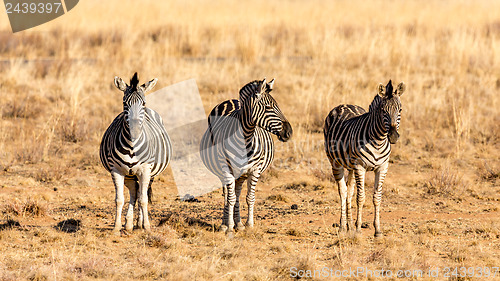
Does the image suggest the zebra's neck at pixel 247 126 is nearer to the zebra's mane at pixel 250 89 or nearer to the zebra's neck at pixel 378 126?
the zebra's mane at pixel 250 89

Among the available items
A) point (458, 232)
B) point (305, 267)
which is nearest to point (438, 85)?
point (458, 232)

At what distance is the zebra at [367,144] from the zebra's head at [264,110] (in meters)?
1.27

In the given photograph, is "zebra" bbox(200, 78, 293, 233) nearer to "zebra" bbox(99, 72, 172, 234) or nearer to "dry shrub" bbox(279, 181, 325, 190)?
"zebra" bbox(99, 72, 172, 234)

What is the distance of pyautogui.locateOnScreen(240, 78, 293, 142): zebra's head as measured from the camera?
761cm

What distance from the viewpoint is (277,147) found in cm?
1417

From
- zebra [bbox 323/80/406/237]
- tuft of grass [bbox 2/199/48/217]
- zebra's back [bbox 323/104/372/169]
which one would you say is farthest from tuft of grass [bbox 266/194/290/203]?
tuft of grass [bbox 2/199/48/217]

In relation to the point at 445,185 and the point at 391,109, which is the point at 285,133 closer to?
the point at 391,109

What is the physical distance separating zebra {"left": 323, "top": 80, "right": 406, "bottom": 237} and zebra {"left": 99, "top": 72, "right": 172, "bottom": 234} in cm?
262

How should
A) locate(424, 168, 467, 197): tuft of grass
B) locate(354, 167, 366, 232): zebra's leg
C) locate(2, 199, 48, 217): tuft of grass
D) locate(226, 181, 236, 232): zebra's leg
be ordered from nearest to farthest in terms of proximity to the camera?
1. locate(354, 167, 366, 232): zebra's leg
2. locate(226, 181, 236, 232): zebra's leg
3. locate(2, 199, 48, 217): tuft of grass
4. locate(424, 168, 467, 197): tuft of grass

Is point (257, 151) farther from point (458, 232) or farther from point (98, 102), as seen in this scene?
point (98, 102)

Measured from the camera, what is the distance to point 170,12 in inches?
1233

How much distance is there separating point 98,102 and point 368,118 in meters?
10.2

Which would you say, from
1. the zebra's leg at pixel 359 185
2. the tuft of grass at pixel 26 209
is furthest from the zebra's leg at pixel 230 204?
the tuft of grass at pixel 26 209

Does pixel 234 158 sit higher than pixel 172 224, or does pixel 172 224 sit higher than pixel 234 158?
pixel 234 158
